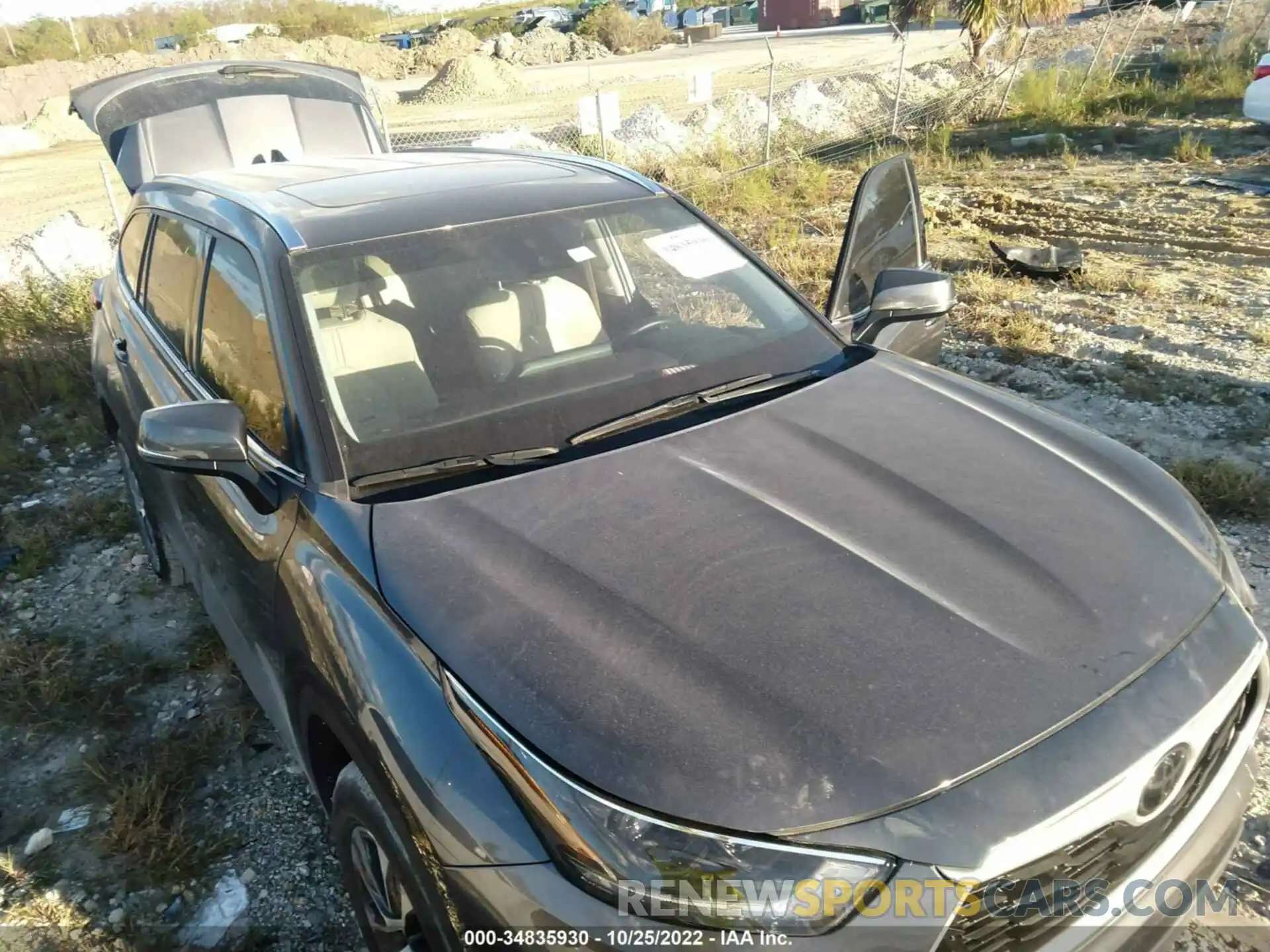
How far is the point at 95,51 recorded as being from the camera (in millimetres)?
41281

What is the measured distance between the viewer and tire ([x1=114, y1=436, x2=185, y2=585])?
367 cm

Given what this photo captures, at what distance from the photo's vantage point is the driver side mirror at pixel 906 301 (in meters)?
2.86

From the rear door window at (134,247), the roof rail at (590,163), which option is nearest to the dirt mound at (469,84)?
the rear door window at (134,247)

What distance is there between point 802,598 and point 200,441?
4.52ft

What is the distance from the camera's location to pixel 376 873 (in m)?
1.84

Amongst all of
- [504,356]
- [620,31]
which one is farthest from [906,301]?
[620,31]

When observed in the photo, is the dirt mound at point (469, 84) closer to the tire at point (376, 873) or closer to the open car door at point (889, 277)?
the open car door at point (889, 277)

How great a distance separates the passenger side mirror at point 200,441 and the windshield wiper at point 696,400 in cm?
77

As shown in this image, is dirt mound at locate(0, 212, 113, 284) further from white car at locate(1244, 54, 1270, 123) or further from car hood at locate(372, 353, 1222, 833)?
white car at locate(1244, 54, 1270, 123)

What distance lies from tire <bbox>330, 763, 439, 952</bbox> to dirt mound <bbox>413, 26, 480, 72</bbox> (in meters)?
35.6

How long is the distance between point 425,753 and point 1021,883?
972mm

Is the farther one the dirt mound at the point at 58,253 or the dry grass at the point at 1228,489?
the dirt mound at the point at 58,253

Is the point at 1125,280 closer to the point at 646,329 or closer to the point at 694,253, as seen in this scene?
the point at 694,253

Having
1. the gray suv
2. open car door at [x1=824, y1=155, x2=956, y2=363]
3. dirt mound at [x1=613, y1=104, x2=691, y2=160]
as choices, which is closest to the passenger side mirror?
the gray suv
